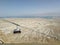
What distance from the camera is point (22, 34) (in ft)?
30.1

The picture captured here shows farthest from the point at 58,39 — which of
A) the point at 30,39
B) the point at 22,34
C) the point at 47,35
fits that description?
the point at 22,34

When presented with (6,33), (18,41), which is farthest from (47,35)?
(6,33)

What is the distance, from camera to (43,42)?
8.32 metres

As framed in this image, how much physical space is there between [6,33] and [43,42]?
2337 mm

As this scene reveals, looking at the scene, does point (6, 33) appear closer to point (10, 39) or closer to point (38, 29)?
point (10, 39)

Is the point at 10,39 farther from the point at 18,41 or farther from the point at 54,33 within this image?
the point at 54,33

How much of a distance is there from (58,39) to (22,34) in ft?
6.65

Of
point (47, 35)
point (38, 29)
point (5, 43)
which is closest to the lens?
point (5, 43)

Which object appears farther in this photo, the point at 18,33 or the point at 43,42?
the point at 18,33

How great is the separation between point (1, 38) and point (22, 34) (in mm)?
1201

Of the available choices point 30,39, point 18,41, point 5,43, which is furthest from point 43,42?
A: point 5,43

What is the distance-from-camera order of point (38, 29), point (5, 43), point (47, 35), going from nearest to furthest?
point (5, 43) → point (47, 35) → point (38, 29)

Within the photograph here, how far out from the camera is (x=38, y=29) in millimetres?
10086

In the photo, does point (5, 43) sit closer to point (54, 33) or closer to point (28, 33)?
point (28, 33)
